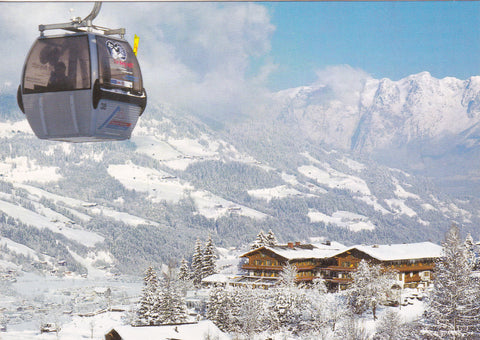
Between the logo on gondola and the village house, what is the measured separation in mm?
52625

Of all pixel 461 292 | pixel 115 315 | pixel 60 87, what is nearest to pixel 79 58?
pixel 60 87

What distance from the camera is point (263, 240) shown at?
76875mm

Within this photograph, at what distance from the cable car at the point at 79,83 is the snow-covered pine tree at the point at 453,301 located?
37493 mm

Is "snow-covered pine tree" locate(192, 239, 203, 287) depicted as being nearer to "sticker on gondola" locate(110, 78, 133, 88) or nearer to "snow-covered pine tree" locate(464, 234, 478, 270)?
"snow-covered pine tree" locate(464, 234, 478, 270)

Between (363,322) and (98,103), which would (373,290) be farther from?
(98,103)

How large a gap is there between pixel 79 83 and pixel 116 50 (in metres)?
0.57

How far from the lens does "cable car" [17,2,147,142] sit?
697cm

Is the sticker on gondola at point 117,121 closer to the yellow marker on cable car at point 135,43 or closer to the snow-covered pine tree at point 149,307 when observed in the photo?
the yellow marker on cable car at point 135,43

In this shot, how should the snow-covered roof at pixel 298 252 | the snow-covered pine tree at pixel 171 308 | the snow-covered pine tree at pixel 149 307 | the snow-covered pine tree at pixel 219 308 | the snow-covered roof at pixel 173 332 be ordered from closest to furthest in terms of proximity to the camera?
the snow-covered roof at pixel 173 332 < the snow-covered pine tree at pixel 219 308 < the snow-covered pine tree at pixel 171 308 < the snow-covered pine tree at pixel 149 307 < the snow-covered roof at pixel 298 252

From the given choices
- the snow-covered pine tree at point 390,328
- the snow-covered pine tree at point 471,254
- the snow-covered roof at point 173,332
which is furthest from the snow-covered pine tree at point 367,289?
the snow-covered roof at point 173,332

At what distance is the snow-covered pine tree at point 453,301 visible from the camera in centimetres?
4194

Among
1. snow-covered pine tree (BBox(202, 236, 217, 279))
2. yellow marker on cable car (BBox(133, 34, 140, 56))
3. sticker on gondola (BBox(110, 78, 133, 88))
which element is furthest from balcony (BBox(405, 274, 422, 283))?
yellow marker on cable car (BBox(133, 34, 140, 56))

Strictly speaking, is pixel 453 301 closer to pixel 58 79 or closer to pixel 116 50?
pixel 116 50

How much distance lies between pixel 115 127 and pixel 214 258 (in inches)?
2837
